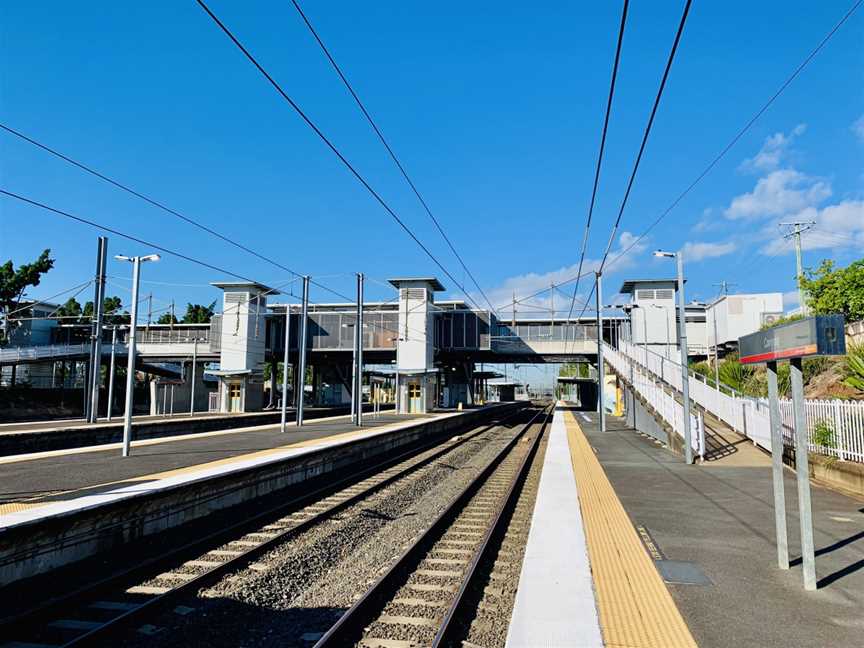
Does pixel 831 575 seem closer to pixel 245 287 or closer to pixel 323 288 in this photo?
pixel 323 288

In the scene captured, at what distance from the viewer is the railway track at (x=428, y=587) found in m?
5.38

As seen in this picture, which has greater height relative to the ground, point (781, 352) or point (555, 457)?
point (781, 352)

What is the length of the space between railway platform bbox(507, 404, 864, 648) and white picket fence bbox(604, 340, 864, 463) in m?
1.28

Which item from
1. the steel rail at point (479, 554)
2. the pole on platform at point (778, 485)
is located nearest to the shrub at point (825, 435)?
the steel rail at point (479, 554)

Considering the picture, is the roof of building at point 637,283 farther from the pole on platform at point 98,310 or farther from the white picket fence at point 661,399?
the pole on platform at point 98,310

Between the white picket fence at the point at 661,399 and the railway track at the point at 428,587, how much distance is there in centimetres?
768

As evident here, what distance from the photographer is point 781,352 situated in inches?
248

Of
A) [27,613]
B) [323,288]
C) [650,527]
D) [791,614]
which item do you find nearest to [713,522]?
[650,527]

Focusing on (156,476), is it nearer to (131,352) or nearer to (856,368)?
(131,352)

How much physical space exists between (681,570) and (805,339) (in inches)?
117

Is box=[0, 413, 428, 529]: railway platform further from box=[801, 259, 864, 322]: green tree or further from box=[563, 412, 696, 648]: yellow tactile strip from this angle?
box=[801, 259, 864, 322]: green tree

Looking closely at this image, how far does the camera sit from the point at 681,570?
6.70 meters

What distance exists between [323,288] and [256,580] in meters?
23.1

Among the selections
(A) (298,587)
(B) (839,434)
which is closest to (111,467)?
(A) (298,587)
